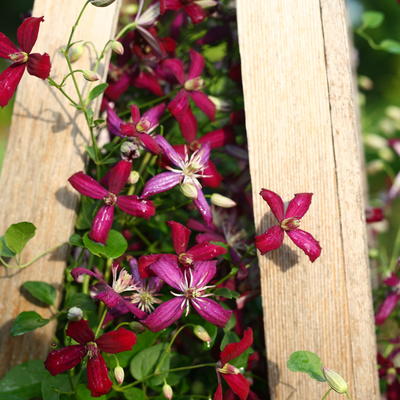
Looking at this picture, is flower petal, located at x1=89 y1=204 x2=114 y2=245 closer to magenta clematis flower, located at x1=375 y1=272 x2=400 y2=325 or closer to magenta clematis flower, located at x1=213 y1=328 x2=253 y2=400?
magenta clematis flower, located at x1=213 y1=328 x2=253 y2=400

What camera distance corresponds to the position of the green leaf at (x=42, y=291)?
54cm

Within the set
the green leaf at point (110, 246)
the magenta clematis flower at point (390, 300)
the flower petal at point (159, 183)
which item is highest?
the flower petal at point (159, 183)

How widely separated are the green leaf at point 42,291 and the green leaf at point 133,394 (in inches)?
6.4

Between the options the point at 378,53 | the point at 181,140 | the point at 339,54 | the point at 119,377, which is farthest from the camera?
the point at 378,53

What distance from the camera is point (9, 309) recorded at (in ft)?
1.84

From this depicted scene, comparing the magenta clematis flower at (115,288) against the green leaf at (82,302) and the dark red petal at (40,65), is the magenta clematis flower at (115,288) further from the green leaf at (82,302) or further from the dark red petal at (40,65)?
the dark red petal at (40,65)

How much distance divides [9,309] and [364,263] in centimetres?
53

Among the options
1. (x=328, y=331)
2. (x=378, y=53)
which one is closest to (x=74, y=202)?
(x=328, y=331)

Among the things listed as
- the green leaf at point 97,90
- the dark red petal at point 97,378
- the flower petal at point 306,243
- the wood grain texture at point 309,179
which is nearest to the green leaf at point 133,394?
the dark red petal at point 97,378

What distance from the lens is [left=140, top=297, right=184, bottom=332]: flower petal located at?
45cm

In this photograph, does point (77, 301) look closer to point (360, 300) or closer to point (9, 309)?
point (9, 309)

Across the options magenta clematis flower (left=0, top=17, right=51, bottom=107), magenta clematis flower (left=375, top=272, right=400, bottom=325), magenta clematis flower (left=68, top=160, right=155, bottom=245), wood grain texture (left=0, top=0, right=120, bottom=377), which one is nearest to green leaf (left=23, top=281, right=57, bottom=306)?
wood grain texture (left=0, top=0, right=120, bottom=377)

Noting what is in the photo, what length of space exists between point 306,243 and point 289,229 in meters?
0.03

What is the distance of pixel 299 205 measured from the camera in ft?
1.63
